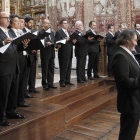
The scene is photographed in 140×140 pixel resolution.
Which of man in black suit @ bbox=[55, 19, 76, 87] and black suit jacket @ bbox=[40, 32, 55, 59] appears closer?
black suit jacket @ bbox=[40, 32, 55, 59]

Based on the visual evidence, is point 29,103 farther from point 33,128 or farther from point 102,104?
point 102,104

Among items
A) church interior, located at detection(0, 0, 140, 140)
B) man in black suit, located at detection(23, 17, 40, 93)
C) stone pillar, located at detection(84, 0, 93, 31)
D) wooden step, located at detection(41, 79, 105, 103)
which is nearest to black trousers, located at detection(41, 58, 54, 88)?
church interior, located at detection(0, 0, 140, 140)

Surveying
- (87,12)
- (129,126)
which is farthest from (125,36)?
(87,12)

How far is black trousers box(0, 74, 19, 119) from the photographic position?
9.82 ft

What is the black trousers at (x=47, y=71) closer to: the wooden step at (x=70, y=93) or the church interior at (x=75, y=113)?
the church interior at (x=75, y=113)

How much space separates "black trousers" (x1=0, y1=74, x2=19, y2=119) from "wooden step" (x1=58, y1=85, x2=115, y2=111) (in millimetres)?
1429

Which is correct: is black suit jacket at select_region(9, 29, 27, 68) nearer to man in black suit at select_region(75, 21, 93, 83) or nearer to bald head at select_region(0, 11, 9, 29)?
bald head at select_region(0, 11, 9, 29)

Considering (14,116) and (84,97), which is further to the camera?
(84,97)

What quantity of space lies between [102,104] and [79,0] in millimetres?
7033

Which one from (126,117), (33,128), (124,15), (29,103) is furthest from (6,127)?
(124,15)

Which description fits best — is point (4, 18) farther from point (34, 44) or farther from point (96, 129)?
point (96, 129)

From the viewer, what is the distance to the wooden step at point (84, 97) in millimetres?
4625

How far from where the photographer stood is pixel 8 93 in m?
3.10

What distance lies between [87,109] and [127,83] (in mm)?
2498
